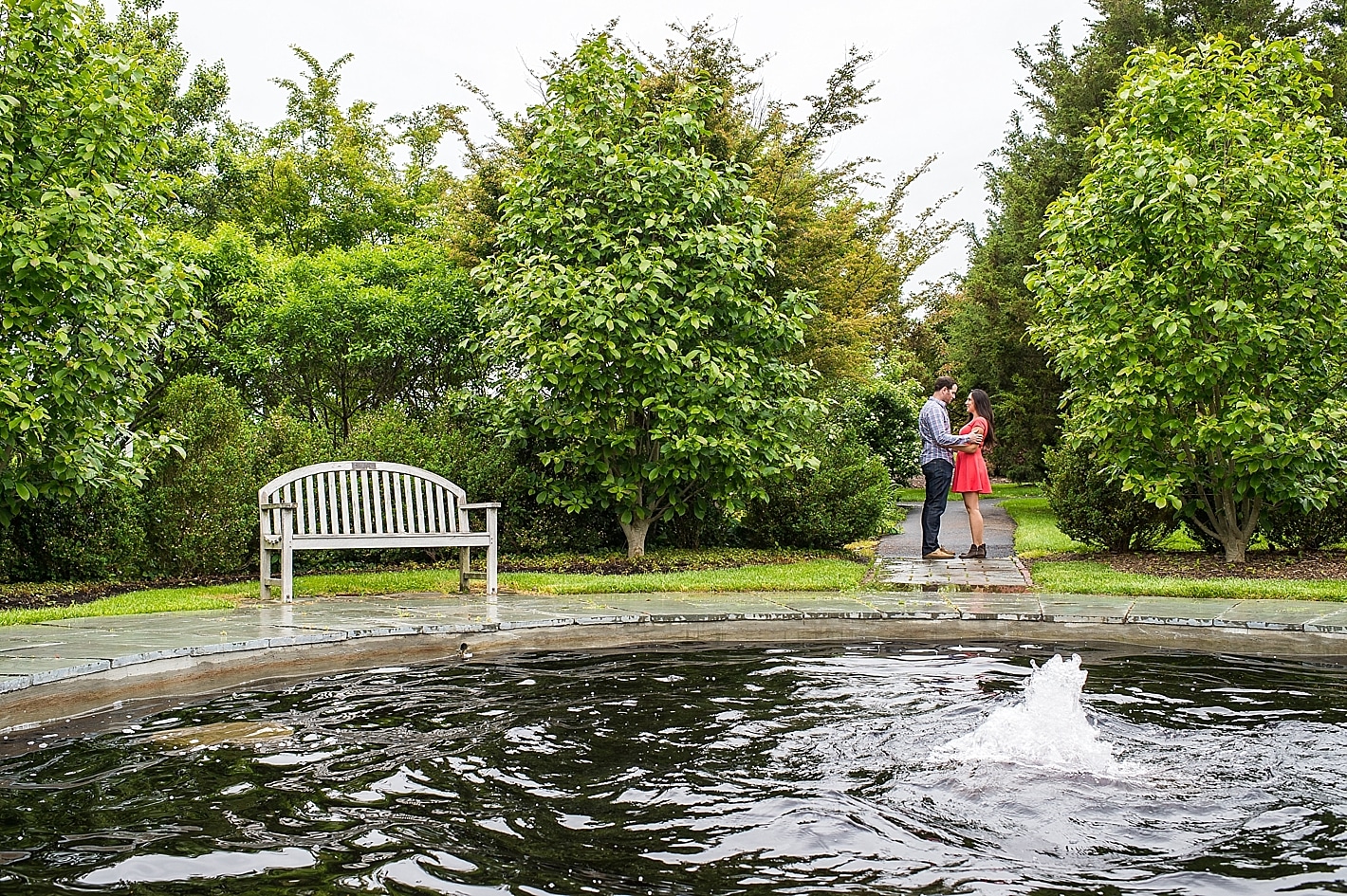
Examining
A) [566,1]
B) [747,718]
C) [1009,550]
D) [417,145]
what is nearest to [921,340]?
[417,145]

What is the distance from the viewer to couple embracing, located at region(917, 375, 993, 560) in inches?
462

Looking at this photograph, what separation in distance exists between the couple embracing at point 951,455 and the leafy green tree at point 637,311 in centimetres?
137

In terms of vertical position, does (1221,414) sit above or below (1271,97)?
below

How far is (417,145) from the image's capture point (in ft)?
104

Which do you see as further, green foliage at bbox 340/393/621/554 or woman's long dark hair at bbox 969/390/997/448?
green foliage at bbox 340/393/621/554

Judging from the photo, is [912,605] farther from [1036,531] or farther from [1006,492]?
[1006,492]

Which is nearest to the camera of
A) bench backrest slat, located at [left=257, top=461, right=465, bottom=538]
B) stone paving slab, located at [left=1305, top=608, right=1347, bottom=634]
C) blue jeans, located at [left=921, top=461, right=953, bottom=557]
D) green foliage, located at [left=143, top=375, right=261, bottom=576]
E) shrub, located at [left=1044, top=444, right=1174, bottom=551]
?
stone paving slab, located at [left=1305, top=608, right=1347, bottom=634]

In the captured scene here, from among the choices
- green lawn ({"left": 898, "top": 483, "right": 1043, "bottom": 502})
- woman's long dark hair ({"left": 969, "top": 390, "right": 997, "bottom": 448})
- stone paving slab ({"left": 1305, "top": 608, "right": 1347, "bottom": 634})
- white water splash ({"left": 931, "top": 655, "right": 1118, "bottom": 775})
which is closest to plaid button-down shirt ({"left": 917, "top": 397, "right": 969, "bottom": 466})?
woman's long dark hair ({"left": 969, "top": 390, "right": 997, "bottom": 448})

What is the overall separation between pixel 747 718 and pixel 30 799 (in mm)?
3054

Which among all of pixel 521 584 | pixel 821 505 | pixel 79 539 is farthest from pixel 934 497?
pixel 79 539

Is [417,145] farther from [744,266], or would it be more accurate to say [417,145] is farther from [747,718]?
[747,718]

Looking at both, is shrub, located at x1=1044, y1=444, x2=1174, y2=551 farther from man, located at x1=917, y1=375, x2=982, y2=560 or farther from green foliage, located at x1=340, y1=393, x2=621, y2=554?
green foliage, located at x1=340, y1=393, x2=621, y2=554

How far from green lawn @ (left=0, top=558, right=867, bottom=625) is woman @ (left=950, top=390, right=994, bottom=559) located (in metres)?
1.50

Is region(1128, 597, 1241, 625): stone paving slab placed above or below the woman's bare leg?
below
